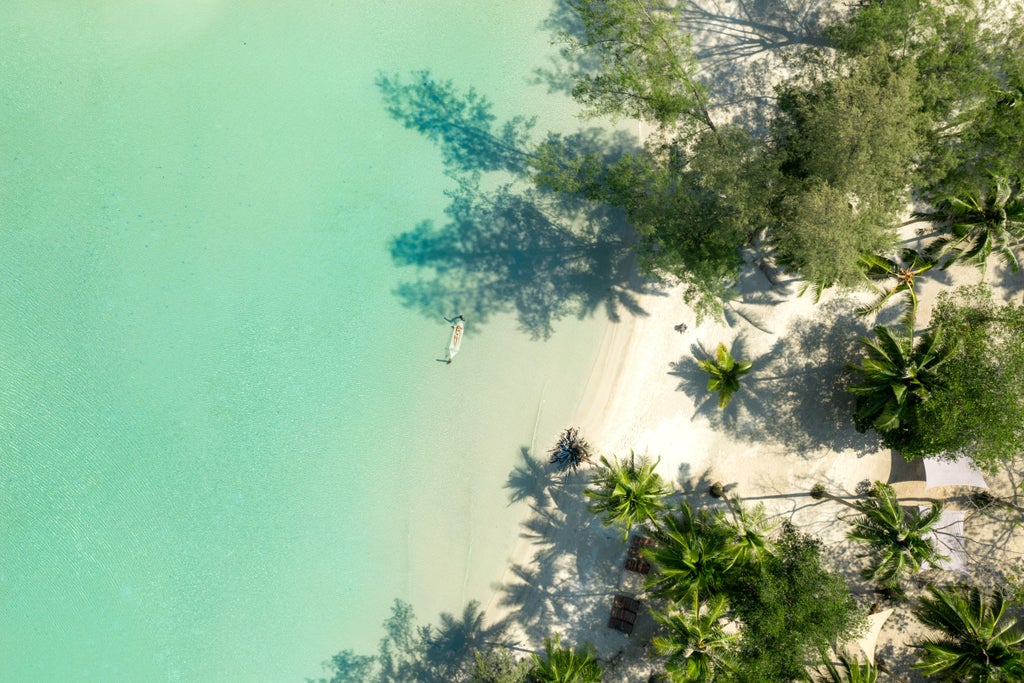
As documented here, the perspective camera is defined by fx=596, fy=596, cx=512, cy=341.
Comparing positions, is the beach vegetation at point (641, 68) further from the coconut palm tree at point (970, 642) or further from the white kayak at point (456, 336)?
the coconut palm tree at point (970, 642)

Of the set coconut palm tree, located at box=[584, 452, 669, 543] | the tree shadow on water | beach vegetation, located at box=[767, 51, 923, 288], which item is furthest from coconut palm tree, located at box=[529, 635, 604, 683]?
beach vegetation, located at box=[767, 51, 923, 288]

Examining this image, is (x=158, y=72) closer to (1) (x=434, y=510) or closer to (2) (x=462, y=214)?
(2) (x=462, y=214)

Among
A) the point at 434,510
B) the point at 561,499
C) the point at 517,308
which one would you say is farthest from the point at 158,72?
the point at 561,499

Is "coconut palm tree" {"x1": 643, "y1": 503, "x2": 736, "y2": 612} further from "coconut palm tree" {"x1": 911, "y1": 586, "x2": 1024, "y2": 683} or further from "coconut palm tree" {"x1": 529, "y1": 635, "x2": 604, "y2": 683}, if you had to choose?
"coconut palm tree" {"x1": 911, "y1": 586, "x2": 1024, "y2": 683}

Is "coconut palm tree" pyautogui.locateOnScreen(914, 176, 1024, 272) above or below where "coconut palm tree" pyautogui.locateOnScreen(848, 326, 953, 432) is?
above

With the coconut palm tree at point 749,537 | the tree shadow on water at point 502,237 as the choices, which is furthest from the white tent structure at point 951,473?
the tree shadow on water at point 502,237
